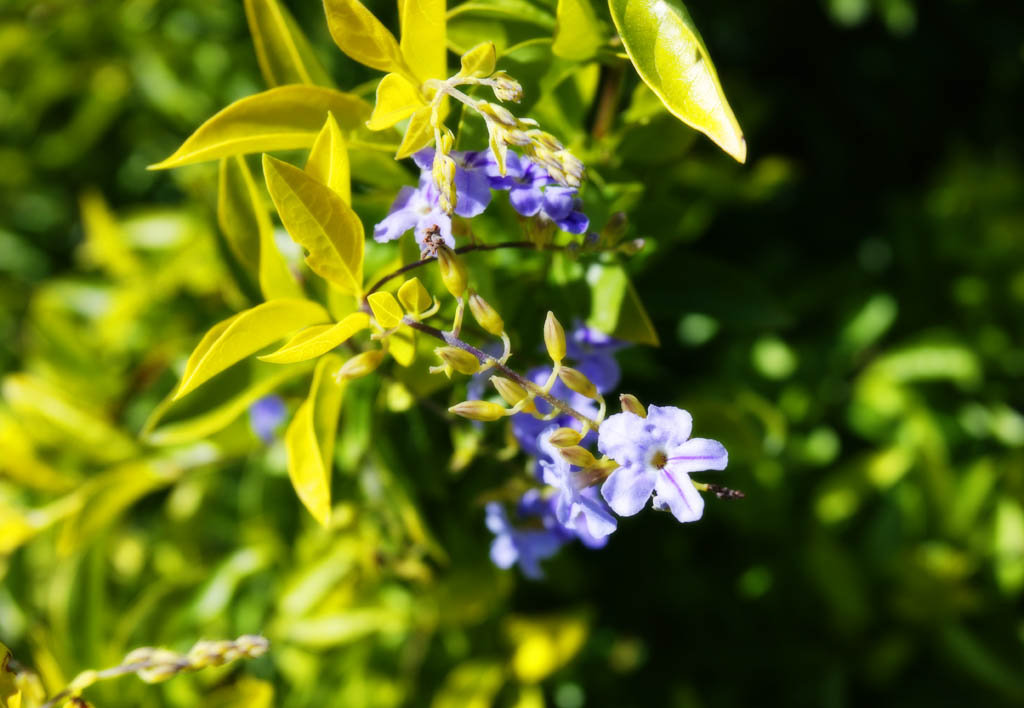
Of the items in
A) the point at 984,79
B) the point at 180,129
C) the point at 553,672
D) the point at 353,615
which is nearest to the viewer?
the point at 353,615

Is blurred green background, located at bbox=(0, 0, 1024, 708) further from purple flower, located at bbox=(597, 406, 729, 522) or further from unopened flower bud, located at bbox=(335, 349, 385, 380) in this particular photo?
purple flower, located at bbox=(597, 406, 729, 522)

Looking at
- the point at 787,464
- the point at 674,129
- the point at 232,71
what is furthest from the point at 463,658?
the point at 232,71

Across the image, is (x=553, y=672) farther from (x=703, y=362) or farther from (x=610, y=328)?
(x=610, y=328)

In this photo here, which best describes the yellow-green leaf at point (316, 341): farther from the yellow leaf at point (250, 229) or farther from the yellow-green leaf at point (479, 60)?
the yellow-green leaf at point (479, 60)

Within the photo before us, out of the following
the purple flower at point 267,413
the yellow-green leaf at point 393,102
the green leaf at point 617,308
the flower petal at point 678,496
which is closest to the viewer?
the flower petal at point 678,496

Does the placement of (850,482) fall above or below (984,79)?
below

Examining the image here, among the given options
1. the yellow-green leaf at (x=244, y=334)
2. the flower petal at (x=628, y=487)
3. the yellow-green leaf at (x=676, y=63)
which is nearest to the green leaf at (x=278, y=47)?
the yellow-green leaf at (x=244, y=334)
